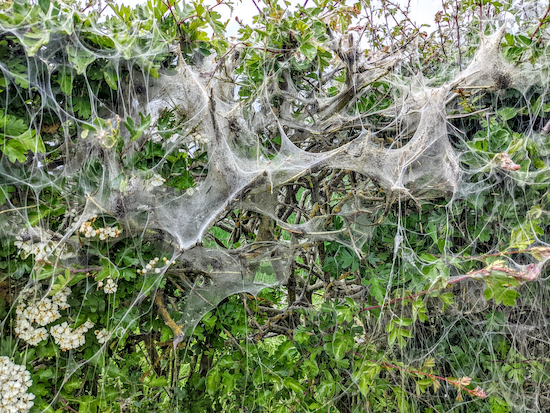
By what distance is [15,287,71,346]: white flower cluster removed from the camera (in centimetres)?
162

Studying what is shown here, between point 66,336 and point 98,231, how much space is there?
518 mm

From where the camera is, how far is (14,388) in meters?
1.57

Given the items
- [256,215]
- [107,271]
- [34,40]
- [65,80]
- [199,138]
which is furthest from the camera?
[256,215]

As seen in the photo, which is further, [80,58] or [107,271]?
[107,271]

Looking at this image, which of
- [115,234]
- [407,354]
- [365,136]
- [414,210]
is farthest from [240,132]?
[407,354]

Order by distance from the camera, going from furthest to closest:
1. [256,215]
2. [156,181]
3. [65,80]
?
[256,215] → [156,181] → [65,80]

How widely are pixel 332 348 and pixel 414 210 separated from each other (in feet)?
3.08

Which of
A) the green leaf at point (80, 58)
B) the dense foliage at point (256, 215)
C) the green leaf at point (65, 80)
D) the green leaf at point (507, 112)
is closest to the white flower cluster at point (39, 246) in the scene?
the dense foliage at point (256, 215)

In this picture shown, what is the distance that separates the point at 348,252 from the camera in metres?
2.12

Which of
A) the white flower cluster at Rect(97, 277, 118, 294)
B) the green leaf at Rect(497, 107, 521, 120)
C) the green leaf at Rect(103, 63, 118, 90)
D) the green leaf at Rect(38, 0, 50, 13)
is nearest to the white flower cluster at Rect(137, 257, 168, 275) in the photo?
the white flower cluster at Rect(97, 277, 118, 294)

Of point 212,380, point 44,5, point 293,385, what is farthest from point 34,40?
point 293,385

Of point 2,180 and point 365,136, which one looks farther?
point 365,136

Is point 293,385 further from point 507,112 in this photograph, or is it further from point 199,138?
point 507,112

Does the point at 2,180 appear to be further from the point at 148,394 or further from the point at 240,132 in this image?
the point at 148,394
